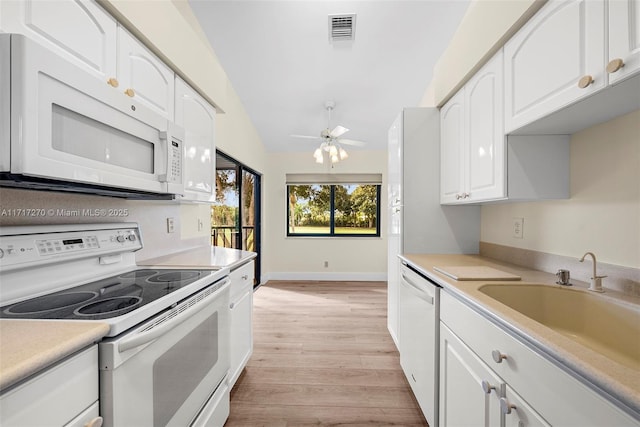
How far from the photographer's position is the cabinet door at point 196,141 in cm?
179

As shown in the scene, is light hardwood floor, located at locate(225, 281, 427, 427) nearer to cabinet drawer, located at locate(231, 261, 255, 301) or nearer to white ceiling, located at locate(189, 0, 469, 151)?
cabinet drawer, located at locate(231, 261, 255, 301)

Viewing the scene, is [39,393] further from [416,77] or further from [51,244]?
[416,77]

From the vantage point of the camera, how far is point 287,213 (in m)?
5.05

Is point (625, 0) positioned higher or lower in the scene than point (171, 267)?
higher

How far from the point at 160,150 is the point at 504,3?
184cm

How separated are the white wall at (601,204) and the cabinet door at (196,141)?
2145 millimetres

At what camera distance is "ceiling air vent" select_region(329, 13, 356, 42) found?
2.37 meters

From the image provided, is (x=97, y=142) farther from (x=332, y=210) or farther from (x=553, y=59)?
(x=332, y=210)

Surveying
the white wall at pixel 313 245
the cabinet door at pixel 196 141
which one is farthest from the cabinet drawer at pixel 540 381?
the white wall at pixel 313 245

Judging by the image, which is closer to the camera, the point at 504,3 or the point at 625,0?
the point at 625,0

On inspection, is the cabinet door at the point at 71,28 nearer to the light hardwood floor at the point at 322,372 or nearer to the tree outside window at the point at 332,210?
the light hardwood floor at the point at 322,372

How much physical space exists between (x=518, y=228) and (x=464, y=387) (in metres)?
1.13

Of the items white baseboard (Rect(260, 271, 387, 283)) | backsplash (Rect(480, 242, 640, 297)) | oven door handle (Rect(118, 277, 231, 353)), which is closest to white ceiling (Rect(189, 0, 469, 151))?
backsplash (Rect(480, 242, 640, 297))

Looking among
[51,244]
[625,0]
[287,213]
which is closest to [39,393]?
[51,244]
